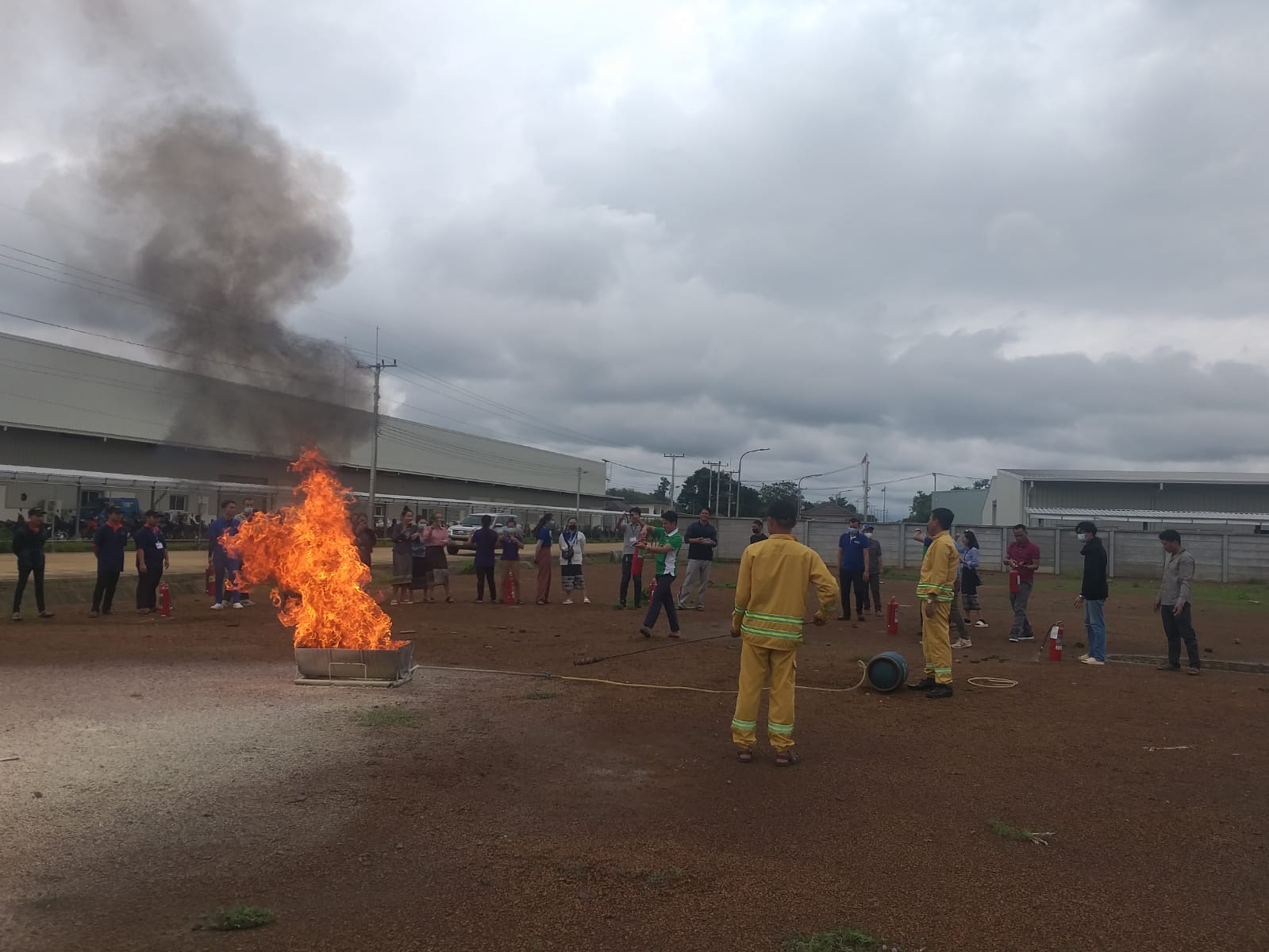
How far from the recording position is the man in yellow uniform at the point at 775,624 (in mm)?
6160

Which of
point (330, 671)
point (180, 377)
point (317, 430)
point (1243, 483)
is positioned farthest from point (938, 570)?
point (1243, 483)

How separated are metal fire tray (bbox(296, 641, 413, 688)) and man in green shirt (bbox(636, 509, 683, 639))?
4129 millimetres

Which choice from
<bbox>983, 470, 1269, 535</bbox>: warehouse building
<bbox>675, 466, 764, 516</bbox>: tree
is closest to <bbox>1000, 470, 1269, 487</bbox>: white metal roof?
<bbox>983, 470, 1269, 535</bbox>: warehouse building

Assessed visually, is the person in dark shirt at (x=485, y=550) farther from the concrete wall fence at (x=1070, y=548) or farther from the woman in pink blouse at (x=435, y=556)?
the concrete wall fence at (x=1070, y=548)

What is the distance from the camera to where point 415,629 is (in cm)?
1284

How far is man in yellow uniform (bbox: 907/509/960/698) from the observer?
338 inches

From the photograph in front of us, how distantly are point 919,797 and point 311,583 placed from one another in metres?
6.56

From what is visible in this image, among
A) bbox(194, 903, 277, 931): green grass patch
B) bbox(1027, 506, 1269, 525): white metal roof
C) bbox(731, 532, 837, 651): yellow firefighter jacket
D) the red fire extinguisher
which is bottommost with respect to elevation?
bbox(194, 903, 277, 931): green grass patch

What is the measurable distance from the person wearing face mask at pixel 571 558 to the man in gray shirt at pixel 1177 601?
385 inches

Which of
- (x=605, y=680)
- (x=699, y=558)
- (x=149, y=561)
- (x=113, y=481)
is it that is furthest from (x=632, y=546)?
(x=113, y=481)

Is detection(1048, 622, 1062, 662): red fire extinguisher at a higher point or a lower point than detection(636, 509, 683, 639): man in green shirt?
lower

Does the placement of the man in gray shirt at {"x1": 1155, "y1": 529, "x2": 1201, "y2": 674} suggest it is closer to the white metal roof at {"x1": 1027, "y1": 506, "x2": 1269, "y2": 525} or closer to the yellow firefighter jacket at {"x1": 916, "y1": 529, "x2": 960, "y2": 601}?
the yellow firefighter jacket at {"x1": 916, "y1": 529, "x2": 960, "y2": 601}

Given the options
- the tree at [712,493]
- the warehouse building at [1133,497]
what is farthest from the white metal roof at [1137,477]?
the tree at [712,493]

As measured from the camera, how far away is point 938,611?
338 inches
